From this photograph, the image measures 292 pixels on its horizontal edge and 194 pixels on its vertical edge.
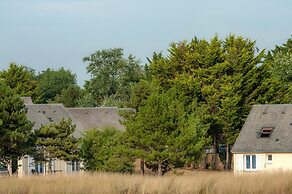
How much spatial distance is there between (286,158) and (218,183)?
29608mm

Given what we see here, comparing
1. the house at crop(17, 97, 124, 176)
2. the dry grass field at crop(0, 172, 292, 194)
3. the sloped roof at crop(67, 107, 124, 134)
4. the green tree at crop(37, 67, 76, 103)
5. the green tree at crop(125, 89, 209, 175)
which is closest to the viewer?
the dry grass field at crop(0, 172, 292, 194)

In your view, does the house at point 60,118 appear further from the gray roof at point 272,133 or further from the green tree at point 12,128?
the gray roof at point 272,133

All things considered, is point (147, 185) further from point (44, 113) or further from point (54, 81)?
point (54, 81)

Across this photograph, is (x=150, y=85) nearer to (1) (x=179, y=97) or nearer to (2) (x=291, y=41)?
(1) (x=179, y=97)

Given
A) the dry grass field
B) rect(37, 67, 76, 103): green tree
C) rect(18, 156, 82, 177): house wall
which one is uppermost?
rect(37, 67, 76, 103): green tree

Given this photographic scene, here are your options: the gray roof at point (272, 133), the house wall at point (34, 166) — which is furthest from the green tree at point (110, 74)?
the gray roof at point (272, 133)

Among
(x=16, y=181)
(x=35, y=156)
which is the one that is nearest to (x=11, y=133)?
(x=35, y=156)

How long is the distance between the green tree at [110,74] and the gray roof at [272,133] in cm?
4756

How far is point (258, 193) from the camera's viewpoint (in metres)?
23.4

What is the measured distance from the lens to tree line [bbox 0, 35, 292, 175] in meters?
48.0

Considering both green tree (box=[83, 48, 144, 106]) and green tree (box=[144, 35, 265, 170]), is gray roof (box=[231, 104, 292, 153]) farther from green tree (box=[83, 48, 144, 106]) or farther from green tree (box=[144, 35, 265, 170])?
green tree (box=[83, 48, 144, 106])

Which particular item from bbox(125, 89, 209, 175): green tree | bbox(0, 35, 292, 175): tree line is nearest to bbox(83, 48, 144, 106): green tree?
bbox(0, 35, 292, 175): tree line

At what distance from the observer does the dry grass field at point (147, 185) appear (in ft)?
69.7

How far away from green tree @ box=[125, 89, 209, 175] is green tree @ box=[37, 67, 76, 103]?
8295 centimetres
